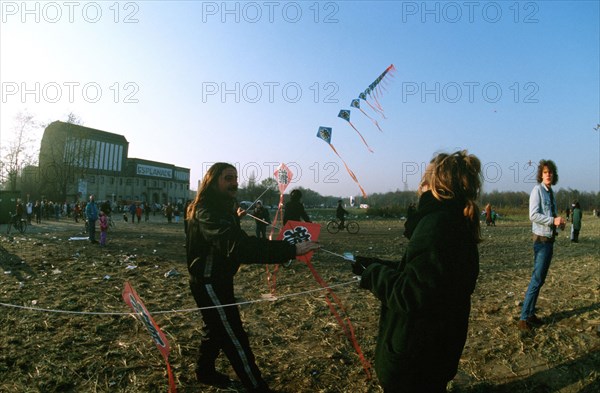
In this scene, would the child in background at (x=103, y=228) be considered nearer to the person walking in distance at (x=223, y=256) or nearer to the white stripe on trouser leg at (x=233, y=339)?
the person walking in distance at (x=223, y=256)

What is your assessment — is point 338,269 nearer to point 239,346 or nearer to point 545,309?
point 545,309

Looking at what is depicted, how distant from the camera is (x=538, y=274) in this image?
4023mm

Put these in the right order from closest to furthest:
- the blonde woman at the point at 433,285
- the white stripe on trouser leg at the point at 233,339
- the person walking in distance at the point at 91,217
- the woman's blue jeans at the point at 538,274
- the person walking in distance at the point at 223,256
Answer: the blonde woman at the point at 433,285 → the person walking in distance at the point at 223,256 → the white stripe on trouser leg at the point at 233,339 → the woman's blue jeans at the point at 538,274 → the person walking in distance at the point at 91,217

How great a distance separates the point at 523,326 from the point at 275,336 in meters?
2.78

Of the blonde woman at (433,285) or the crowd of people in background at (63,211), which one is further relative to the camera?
the crowd of people in background at (63,211)

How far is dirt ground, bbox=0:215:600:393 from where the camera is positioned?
3137 millimetres

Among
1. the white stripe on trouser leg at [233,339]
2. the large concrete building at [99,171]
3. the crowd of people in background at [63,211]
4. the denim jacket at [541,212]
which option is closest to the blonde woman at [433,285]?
the white stripe on trouser leg at [233,339]

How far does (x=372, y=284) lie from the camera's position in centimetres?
193

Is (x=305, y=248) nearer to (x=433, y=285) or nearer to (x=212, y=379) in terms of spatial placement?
(x=433, y=285)

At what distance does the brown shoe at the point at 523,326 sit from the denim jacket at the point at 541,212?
3.31 ft

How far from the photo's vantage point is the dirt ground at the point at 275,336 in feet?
10.3

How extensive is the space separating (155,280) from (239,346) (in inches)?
191

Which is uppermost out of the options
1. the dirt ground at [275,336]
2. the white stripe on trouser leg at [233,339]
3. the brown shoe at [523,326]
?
the white stripe on trouser leg at [233,339]

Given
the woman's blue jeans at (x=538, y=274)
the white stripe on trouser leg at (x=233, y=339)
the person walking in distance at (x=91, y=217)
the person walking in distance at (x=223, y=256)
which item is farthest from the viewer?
the person walking in distance at (x=91, y=217)
